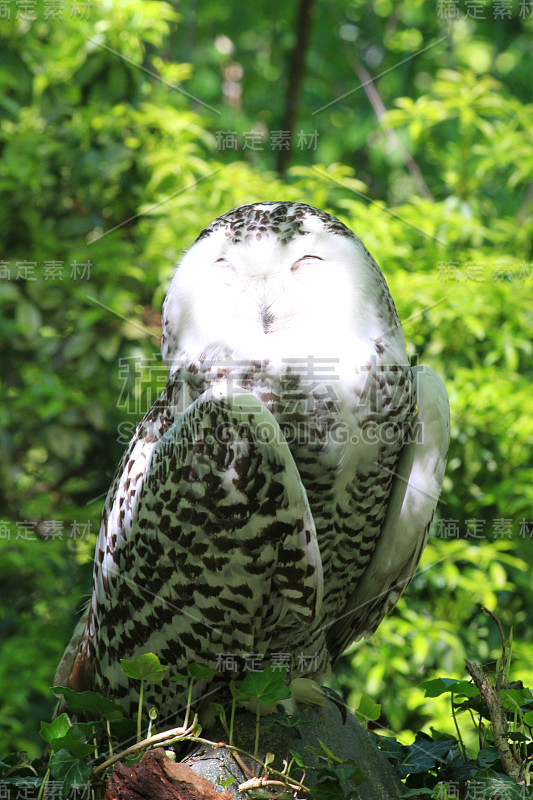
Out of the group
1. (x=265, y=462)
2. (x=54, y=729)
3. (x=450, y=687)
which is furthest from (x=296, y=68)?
(x=54, y=729)

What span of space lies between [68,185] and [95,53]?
0.54m

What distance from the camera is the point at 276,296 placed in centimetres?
138

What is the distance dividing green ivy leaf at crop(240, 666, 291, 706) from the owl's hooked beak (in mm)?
573

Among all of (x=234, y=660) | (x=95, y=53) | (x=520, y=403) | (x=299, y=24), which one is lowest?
(x=234, y=660)

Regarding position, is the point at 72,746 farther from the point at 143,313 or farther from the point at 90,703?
the point at 143,313

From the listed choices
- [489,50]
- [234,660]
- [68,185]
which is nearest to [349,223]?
[68,185]

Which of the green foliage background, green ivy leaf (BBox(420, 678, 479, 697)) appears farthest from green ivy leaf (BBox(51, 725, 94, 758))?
the green foliage background

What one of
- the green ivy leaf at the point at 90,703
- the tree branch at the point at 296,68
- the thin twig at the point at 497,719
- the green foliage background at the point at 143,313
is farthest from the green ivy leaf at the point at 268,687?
the tree branch at the point at 296,68

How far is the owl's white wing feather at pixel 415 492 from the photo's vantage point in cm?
153

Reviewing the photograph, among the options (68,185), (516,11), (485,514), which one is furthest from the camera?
(516,11)

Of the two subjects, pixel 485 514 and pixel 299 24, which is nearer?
pixel 485 514

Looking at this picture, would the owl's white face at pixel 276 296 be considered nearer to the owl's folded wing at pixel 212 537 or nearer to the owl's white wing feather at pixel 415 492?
the owl's folded wing at pixel 212 537

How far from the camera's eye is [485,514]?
285 cm

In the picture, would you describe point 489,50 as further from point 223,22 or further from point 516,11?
point 223,22
